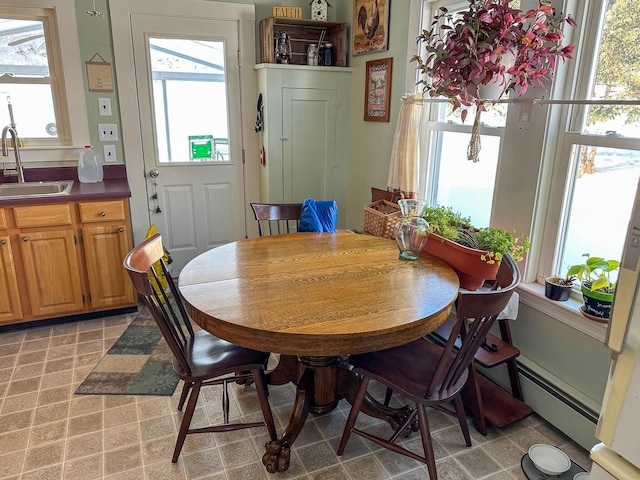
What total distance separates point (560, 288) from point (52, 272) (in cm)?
292

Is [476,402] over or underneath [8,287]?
underneath

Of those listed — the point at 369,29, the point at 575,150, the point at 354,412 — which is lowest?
the point at 354,412

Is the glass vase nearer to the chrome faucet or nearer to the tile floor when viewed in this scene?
the tile floor

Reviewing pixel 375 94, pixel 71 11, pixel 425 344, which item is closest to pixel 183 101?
pixel 71 11

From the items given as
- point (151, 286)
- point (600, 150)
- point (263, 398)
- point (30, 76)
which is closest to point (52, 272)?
point (30, 76)

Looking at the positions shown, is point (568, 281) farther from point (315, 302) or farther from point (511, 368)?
point (315, 302)

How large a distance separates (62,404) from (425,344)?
178 centimetres

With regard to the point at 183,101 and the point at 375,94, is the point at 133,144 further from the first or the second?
the point at 375,94

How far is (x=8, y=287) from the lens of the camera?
2.81 m

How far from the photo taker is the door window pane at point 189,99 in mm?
3445

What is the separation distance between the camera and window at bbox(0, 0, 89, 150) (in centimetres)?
304

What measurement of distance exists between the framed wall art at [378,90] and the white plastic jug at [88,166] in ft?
6.56

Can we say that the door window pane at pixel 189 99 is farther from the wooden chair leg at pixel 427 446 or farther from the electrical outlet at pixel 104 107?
the wooden chair leg at pixel 427 446

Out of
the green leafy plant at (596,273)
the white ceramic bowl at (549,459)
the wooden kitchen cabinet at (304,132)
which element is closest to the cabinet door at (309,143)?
the wooden kitchen cabinet at (304,132)
